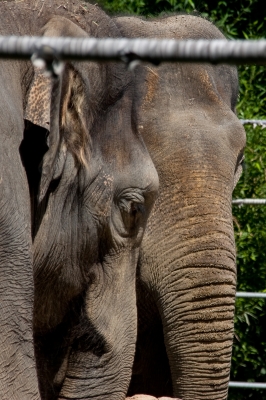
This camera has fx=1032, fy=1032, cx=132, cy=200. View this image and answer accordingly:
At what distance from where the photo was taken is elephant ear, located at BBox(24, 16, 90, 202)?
2477 millimetres

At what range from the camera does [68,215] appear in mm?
2924

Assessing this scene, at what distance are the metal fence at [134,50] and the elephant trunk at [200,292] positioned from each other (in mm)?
3010

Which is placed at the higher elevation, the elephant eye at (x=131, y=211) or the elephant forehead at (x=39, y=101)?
the elephant forehead at (x=39, y=101)

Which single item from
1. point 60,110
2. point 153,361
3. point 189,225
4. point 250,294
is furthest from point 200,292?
point 60,110

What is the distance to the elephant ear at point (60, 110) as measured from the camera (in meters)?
2.48

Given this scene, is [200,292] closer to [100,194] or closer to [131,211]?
[131,211]

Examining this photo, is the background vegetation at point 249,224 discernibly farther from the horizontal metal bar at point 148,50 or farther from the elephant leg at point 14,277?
the horizontal metal bar at point 148,50

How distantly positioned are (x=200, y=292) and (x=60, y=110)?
1471 mm

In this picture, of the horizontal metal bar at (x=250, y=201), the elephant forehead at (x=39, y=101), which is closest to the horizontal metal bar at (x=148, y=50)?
the elephant forehead at (x=39, y=101)

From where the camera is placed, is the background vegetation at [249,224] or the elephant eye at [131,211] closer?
the elephant eye at [131,211]

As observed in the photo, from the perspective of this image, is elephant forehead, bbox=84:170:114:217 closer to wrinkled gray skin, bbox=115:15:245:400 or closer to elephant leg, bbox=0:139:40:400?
elephant leg, bbox=0:139:40:400

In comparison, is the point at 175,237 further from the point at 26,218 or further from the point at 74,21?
the point at 26,218

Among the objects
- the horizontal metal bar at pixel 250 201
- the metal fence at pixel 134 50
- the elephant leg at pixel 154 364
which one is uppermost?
the horizontal metal bar at pixel 250 201

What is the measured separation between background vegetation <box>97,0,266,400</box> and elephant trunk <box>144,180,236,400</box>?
50.6 inches
